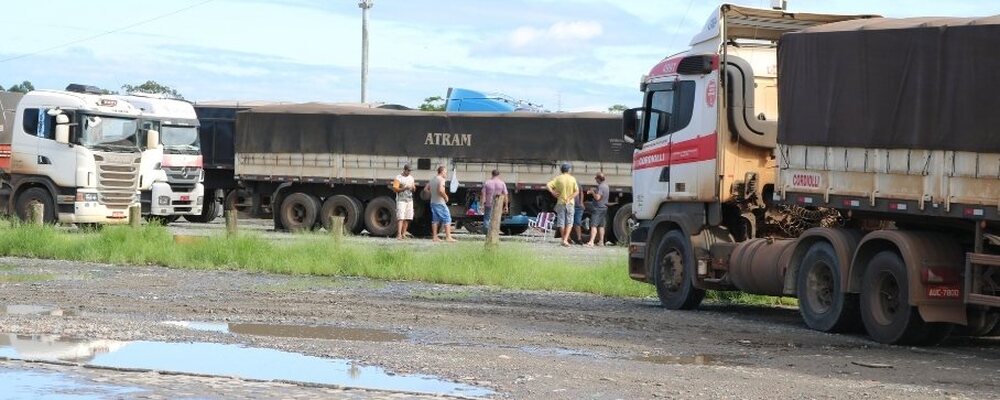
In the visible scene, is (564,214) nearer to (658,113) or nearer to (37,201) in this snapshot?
(37,201)

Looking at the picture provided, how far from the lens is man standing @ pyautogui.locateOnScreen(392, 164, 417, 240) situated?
34.1 m

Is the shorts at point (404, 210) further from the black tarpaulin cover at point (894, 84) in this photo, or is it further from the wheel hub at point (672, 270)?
the black tarpaulin cover at point (894, 84)

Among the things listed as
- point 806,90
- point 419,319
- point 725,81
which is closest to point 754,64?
point 725,81

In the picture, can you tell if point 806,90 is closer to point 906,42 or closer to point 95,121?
point 906,42

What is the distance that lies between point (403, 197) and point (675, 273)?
662 inches

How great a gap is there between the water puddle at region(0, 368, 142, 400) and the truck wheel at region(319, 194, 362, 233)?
1026 inches

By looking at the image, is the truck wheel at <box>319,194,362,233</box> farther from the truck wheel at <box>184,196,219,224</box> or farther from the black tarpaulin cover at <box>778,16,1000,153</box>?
the black tarpaulin cover at <box>778,16,1000,153</box>

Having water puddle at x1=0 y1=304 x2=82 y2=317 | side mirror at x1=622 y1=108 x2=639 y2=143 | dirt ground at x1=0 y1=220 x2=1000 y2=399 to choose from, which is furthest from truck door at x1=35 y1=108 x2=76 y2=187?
water puddle at x1=0 y1=304 x2=82 y2=317

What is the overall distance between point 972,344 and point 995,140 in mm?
Result: 2806

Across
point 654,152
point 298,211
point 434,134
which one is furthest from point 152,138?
point 654,152

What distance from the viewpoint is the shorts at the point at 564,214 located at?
33.0 m

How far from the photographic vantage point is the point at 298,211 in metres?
37.0

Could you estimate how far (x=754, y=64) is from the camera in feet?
57.4

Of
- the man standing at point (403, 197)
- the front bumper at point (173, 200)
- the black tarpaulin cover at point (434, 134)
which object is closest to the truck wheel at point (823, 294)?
the man standing at point (403, 197)
